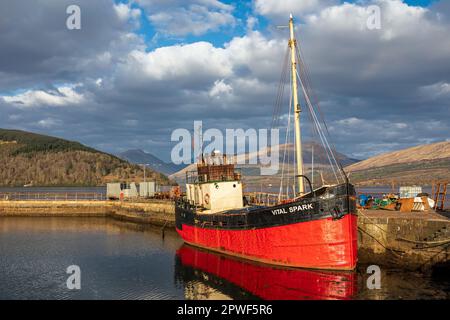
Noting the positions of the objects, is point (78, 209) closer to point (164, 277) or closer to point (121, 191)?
point (121, 191)

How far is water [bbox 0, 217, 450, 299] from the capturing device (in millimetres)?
24641

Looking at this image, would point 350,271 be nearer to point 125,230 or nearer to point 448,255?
point 448,255

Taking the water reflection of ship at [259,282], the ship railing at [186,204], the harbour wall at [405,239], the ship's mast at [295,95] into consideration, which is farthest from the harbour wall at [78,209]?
the harbour wall at [405,239]

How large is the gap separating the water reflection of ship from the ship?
909 mm

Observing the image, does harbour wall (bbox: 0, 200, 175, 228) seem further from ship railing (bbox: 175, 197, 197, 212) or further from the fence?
ship railing (bbox: 175, 197, 197, 212)

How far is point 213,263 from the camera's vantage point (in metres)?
33.9

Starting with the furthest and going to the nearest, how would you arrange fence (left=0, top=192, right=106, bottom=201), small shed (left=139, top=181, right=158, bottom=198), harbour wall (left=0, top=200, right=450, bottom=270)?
fence (left=0, top=192, right=106, bottom=201), small shed (left=139, top=181, right=158, bottom=198), harbour wall (left=0, top=200, right=450, bottom=270)

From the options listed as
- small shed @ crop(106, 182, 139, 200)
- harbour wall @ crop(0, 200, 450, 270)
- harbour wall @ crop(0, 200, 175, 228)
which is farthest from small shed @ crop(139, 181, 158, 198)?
harbour wall @ crop(0, 200, 450, 270)

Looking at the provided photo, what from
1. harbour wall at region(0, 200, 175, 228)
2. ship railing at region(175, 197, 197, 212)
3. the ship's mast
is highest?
the ship's mast

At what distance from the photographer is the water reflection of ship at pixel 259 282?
24359 millimetres

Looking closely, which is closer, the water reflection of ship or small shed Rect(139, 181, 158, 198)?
the water reflection of ship

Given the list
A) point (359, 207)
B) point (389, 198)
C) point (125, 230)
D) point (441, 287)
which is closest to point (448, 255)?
point (441, 287)
